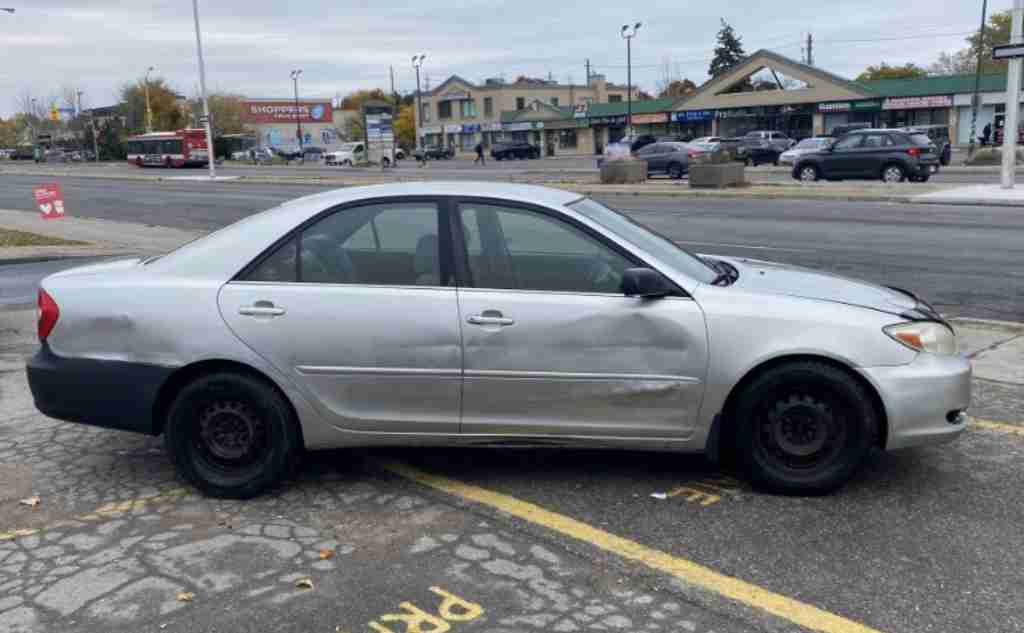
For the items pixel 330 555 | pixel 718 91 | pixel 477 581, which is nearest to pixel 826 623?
pixel 477 581

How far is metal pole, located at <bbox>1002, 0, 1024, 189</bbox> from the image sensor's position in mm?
22323

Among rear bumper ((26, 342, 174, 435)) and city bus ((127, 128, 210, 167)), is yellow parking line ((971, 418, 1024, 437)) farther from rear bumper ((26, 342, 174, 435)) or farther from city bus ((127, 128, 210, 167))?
city bus ((127, 128, 210, 167))

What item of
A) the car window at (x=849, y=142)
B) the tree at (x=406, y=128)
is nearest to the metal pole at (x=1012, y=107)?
the car window at (x=849, y=142)

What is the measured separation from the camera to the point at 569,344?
4.42 meters

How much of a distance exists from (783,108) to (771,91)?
145cm

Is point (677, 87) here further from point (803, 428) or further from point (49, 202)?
point (803, 428)

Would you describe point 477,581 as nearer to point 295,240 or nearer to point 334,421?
point 334,421

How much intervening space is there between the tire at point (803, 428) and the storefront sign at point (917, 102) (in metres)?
58.7

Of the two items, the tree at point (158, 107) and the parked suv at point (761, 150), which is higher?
the tree at point (158, 107)

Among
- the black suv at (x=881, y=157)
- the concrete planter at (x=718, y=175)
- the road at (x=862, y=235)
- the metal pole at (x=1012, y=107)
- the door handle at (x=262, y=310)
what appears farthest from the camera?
the concrete planter at (x=718, y=175)

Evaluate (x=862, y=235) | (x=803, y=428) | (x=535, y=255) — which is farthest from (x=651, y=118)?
(x=803, y=428)

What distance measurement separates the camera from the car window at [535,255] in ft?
14.8

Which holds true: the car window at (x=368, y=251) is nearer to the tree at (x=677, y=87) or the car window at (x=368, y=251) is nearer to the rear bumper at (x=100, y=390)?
the rear bumper at (x=100, y=390)

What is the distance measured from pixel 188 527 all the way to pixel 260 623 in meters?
1.09
